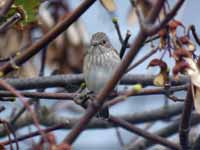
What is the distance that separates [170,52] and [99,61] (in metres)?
1.88

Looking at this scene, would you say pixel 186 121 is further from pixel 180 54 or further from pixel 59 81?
pixel 59 81

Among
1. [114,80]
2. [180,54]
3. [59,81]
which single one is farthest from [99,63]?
[114,80]

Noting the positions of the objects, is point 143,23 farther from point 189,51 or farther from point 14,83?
point 14,83

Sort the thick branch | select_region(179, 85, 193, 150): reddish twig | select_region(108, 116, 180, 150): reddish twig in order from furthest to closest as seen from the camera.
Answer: the thick branch → select_region(108, 116, 180, 150): reddish twig → select_region(179, 85, 193, 150): reddish twig

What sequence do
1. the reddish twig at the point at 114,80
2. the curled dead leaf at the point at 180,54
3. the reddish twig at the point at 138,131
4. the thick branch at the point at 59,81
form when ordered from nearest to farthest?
the reddish twig at the point at 114,80 < the curled dead leaf at the point at 180,54 < the reddish twig at the point at 138,131 < the thick branch at the point at 59,81

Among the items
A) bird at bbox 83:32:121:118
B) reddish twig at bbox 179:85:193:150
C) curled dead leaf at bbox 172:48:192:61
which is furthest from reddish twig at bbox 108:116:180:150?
bird at bbox 83:32:121:118

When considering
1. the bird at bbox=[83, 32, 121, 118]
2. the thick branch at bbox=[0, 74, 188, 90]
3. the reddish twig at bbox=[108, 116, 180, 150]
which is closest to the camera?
the reddish twig at bbox=[108, 116, 180, 150]

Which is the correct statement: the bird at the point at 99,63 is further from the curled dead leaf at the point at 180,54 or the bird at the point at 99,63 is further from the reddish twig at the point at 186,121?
the curled dead leaf at the point at 180,54

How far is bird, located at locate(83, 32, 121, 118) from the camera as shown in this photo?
12.7 feet

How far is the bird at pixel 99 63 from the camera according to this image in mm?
3863

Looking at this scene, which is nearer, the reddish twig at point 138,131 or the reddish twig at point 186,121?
the reddish twig at point 186,121

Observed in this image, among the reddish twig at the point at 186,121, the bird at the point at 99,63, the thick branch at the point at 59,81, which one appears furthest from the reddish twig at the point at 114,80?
the bird at the point at 99,63

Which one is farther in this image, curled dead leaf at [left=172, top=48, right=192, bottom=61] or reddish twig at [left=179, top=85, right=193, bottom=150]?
reddish twig at [left=179, top=85, right=193, bottom=150]

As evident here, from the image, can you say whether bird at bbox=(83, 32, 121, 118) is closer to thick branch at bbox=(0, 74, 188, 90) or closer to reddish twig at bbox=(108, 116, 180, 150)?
thick branch at bbox=(0, 74, 188, 90)
